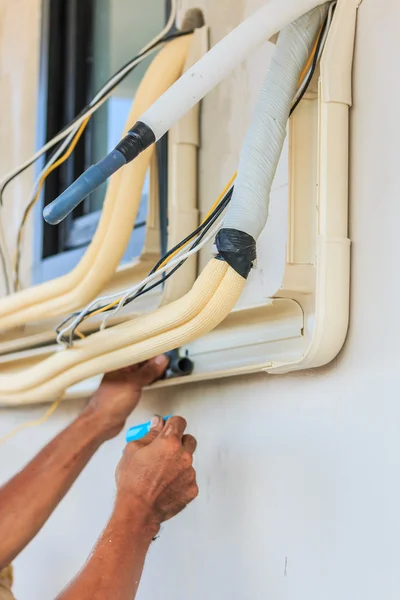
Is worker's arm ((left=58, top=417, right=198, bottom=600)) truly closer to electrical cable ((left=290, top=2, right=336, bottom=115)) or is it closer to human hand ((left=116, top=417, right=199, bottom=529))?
human hand ((left=116, top=417, right=199, bottom=529))

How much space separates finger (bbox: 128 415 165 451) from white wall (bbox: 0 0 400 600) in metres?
0.11

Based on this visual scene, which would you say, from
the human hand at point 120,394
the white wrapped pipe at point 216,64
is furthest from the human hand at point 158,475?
the white wrapped pipe at point 216,64

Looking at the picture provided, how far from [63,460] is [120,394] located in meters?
0.14

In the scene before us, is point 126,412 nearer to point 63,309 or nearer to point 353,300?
point 63,309

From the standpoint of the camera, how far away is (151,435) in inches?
37.8

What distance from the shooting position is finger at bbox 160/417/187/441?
3.10ft

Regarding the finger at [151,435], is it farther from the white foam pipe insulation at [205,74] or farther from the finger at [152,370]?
the white foam pipe insulation at [205,74]

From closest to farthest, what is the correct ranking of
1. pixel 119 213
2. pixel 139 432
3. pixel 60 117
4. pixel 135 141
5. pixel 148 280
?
pixel 135 141
pixel 148 280
pixel 139 432
pixel 119 213
pixel 60 117

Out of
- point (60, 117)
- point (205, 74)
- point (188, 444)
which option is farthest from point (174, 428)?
point (60, 117)

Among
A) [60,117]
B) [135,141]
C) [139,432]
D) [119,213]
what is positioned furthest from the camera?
[60,117]

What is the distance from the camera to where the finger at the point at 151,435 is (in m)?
0.95

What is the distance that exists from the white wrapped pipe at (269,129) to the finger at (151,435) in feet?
1.05

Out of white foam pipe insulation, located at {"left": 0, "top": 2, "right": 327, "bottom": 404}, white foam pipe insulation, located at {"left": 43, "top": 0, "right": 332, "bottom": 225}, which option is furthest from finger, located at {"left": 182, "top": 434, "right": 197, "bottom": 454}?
white foam pipe insulation, located at {"left": 43, "top": 0, "right": 332, "bottom": 225}

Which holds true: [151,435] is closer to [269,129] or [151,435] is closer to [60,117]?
[269,129]
